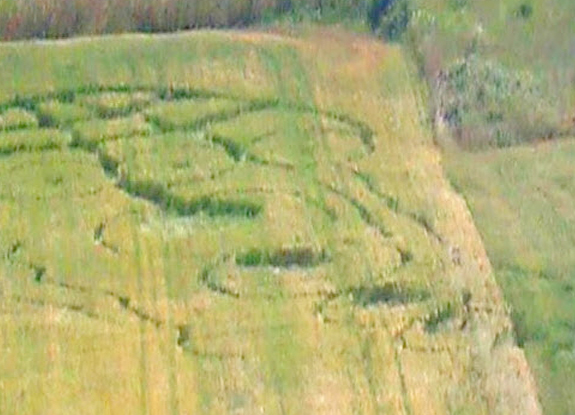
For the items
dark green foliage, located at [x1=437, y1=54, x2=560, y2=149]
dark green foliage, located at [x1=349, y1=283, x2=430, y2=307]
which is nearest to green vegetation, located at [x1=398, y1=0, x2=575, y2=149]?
dark green foliage, located at [x1=437, y1=54, x2=560, y2=149]

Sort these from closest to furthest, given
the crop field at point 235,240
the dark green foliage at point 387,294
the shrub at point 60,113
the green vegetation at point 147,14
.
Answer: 1. the crop field at point 235,240
2. the dark green foliage at point 387,294
3. the shrub at point 60,113
4. the green vegetation at point 147,14

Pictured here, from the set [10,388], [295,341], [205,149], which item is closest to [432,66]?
[205,149]

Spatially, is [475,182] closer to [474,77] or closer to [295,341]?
[474,77]

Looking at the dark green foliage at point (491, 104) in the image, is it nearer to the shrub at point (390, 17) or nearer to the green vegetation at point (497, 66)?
the green vegetation at point (497, 66)

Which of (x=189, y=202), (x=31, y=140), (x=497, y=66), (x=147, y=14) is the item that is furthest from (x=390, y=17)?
(x=31, y=140)

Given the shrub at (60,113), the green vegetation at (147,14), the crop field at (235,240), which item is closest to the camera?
the crop field at (235,240)

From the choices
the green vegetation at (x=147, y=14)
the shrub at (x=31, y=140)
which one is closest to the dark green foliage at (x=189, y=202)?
the shrub at (x=31, y=140)
